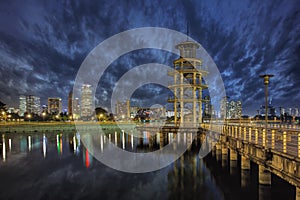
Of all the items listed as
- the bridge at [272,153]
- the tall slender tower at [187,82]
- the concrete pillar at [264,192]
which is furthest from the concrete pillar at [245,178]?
the tall slender tower at [187,82]

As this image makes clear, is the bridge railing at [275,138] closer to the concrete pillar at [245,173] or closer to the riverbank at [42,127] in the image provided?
the concrete pillar at [245,173]

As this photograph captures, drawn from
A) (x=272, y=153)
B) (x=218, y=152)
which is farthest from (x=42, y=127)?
(x=272, y=153)

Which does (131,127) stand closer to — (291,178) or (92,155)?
(92,155)

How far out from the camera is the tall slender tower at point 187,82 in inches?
1510

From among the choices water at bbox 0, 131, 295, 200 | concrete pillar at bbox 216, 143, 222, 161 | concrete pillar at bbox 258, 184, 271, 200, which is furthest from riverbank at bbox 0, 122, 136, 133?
concrete pillar at bbox 258, 184, 271, 200

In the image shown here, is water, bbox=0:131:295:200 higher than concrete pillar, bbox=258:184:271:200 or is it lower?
lower

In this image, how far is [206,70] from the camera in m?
41.1

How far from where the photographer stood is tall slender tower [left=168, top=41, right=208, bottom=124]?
38.3 meters

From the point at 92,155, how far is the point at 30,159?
904cm

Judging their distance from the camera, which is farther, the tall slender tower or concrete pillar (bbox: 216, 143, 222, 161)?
the tall slender tower

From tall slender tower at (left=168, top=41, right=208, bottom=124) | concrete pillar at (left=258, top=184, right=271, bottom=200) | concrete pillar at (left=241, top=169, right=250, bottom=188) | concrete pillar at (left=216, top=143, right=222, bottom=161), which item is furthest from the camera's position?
tall slender tower at (left=168, top=41, right=208, bottom=124)

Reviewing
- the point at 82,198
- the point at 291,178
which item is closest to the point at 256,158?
the point at 291,178

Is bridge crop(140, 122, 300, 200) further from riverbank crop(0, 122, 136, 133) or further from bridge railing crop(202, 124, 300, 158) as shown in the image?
riverbank crop(0, 122, 136, 133)

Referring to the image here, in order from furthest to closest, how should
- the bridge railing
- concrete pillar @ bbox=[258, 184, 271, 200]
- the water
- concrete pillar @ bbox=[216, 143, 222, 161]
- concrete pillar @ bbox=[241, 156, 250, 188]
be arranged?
concrete pillar @ bbox=[216, 143, 222, 161] → concrete pillar @ bbox=[241, 156, 250, 188] → the water → concrete pillar @ bbox=[258, 184, 271, 200] → the bridge railing
